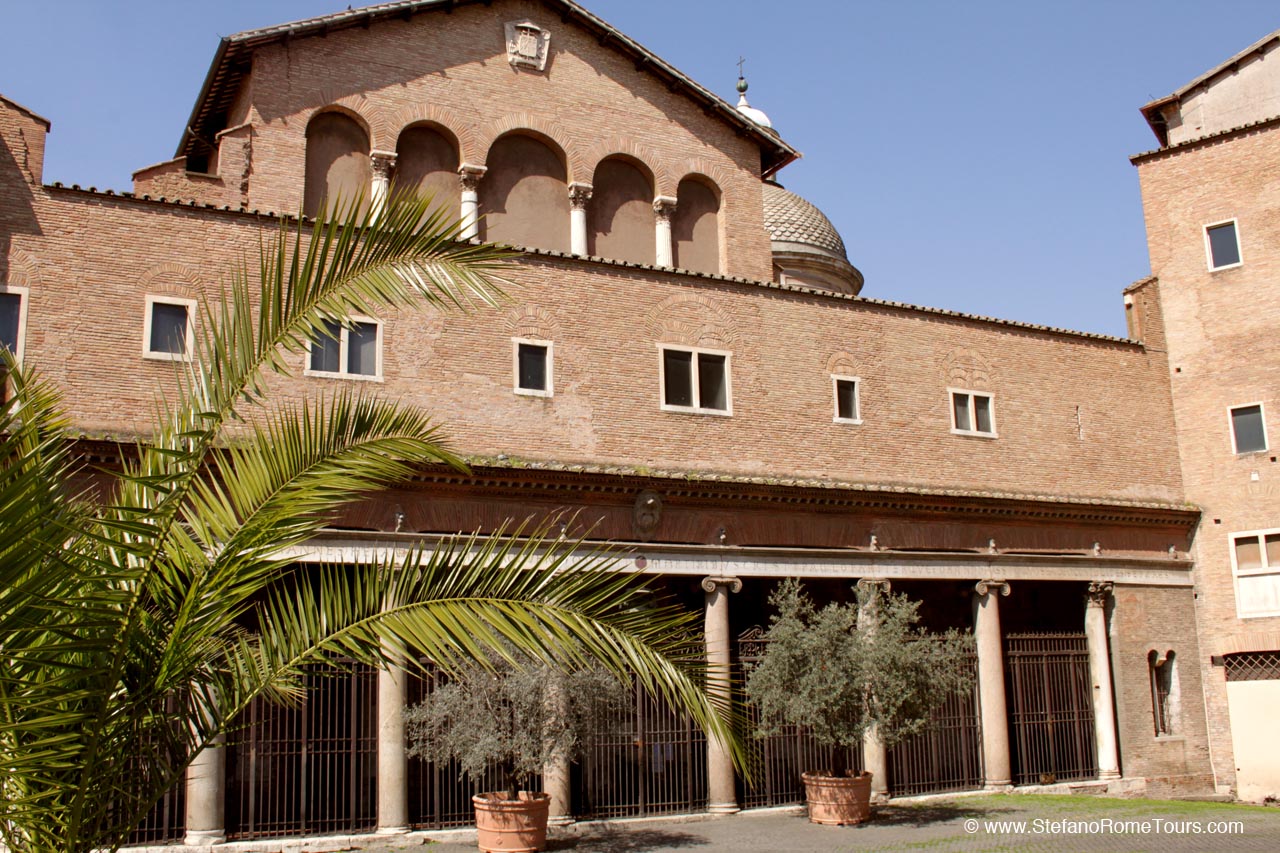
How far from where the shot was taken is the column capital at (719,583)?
16.5 metres

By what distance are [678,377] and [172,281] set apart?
263 inches

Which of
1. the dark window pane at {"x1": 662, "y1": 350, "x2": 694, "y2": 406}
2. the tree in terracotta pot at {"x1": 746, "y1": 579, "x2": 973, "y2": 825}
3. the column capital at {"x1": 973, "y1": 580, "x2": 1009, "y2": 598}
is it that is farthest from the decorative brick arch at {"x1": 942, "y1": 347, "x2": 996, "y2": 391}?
the tree in terracotta pot at {"x1": 746, "y1": 579, "x2": 973, "y2": 825}

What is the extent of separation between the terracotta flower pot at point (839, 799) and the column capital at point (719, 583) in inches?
101

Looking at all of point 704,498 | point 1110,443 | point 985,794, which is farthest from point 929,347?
point 985,794

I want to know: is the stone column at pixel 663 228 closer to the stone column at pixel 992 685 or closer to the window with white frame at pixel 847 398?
the window with white frame at pixel 847 398

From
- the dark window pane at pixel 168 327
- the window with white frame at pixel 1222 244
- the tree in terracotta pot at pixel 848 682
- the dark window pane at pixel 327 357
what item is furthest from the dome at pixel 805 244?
the dark window pane at pixel 168 327

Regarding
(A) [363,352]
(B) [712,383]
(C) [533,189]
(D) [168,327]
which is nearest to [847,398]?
(B) [712,383]

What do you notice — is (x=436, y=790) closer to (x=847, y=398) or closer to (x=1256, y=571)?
(x=847, y=398)

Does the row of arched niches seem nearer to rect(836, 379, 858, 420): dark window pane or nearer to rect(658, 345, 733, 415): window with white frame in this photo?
rect(658, 345, 733, 415): window with white frame

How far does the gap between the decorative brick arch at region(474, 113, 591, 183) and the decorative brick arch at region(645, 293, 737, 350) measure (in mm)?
3499

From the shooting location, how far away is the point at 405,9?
62.4ft

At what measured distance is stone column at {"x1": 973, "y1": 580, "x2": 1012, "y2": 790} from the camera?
1834cm

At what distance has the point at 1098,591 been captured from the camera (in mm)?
19844

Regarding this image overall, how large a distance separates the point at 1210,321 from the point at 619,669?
18.4 meters
